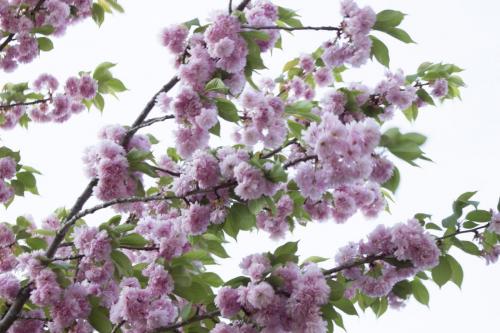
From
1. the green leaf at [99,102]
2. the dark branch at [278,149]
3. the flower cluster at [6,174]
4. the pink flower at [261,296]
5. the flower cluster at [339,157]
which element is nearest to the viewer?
the flower cluster at [339,157]

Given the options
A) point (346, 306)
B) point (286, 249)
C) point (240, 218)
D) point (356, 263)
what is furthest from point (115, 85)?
point (346, 306)

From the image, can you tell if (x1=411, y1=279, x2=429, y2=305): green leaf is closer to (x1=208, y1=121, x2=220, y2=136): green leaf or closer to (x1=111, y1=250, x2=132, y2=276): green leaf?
(x1=208, y1=121, x2=220, y2=136): green leaf

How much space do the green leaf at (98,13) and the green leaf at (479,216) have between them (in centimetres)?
264

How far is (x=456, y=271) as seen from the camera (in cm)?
229

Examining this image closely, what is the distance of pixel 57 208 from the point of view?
3627 millimetres

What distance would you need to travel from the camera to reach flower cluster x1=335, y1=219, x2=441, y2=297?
211 cm

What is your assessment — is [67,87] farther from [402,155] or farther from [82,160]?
[402,155]

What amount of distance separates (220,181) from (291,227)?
103 cm

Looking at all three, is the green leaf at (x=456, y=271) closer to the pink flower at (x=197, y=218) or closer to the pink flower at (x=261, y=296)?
the pink flower at (x=261, y=296)

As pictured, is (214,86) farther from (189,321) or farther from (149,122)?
(189,321)

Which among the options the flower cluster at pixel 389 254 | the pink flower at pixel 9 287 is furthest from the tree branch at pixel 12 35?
the flower cluster at pixel 389 254

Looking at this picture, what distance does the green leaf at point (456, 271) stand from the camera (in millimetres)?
2279

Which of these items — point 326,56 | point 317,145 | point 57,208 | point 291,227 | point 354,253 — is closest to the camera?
point 317,145

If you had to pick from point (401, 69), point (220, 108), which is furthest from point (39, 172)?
point (401, 69)
